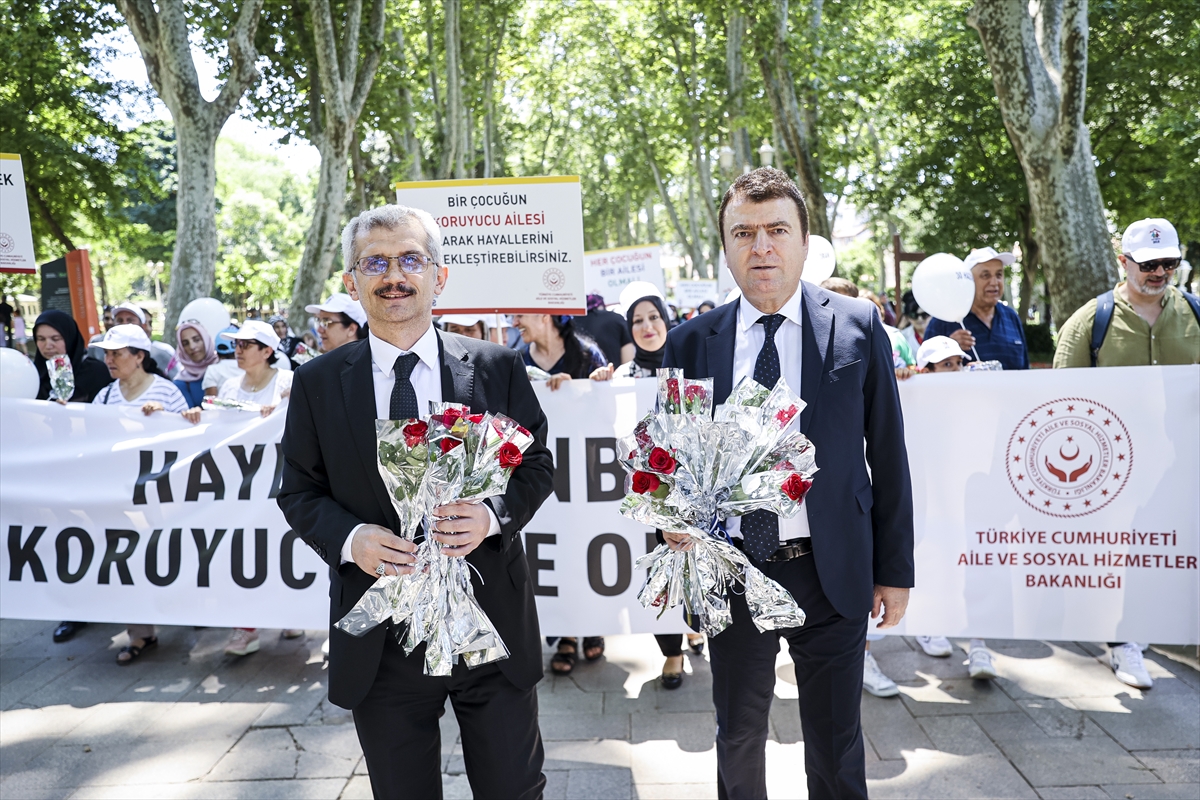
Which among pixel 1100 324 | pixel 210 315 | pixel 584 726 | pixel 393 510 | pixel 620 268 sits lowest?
pixel 584 726

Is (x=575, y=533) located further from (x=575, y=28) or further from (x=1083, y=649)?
(x=575, y=28)

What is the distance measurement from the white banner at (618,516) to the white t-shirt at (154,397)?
353mm

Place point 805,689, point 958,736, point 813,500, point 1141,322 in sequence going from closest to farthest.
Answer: point 813,500 < point 805,689 < point 958,736 < point 1141,322

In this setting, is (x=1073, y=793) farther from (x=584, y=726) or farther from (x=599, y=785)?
(x=584, y=726)

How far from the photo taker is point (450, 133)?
19781 mm

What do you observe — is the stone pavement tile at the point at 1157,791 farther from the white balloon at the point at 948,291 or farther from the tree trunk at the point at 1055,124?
the tree trunk at the point at 1055,124

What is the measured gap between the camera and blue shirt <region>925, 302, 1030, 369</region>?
5.66m

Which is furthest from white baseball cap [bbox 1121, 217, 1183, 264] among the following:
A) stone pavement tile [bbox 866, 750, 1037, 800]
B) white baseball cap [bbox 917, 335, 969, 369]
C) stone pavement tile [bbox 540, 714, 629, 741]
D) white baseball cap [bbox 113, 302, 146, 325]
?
white baseball cap [bbox 113, 302, 146, 325]

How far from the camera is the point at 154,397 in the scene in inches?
228

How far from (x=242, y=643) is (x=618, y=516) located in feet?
7.82

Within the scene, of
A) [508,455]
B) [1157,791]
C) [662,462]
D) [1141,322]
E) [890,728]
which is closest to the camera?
[508,455]

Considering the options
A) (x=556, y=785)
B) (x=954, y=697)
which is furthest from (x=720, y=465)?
(x=954, y=697)

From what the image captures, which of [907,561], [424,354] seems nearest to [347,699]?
[424,354]

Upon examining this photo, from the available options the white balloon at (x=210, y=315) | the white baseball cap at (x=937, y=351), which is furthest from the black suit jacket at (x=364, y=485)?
the white balloon at (x=210, y=315)
